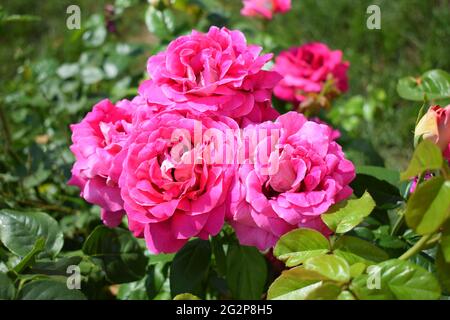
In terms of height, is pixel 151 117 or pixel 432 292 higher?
pixel 151 117

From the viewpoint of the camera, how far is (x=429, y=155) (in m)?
0.50

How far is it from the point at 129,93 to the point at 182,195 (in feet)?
2.29

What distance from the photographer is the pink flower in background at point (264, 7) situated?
1432mm

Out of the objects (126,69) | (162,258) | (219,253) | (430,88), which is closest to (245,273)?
(219,253)

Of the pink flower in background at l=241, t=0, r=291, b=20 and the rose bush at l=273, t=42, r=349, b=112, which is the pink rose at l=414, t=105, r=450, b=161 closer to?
the rose bush at l=273, t=42, r=349, b=112

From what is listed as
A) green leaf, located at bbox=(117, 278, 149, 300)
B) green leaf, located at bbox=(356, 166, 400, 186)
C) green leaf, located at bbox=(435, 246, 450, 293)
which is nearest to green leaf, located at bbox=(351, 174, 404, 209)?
green leaf, located at bbox=(356, 166, 400, 186)

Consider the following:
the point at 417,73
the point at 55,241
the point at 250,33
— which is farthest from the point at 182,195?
the point at 417,73

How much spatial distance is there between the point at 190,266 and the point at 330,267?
1.07ft

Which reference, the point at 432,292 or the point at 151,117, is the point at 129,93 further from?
the point at 432,292

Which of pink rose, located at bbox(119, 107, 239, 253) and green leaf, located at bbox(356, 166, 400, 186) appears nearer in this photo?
pink rose, located at bbox(119, 107, 239, 253)

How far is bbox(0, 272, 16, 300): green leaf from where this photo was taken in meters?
0.60

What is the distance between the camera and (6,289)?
61cm

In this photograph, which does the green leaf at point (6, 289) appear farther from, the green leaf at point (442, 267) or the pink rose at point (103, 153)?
the green leaf at point (442, 267)

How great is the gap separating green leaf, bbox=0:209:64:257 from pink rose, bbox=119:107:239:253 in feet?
0.69
